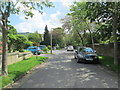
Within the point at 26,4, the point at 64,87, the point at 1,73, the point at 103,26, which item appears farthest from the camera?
the point at 103,26

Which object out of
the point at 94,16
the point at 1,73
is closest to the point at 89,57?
the point at 94,16

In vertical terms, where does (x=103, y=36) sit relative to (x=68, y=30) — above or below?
below

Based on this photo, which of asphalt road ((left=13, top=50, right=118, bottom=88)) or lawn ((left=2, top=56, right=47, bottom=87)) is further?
lawn ((left=2, top=56, right=47, bottom=87))

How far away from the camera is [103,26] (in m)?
13.0

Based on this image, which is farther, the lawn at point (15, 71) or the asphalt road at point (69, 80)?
the lawn at point (15, 71)

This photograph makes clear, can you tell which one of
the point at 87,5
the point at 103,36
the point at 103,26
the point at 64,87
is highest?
the point at 87,5

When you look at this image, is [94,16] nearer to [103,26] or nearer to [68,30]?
[103,26]

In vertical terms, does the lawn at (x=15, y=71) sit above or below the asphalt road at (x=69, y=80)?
above

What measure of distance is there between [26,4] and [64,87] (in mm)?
5473

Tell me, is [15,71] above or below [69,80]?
above

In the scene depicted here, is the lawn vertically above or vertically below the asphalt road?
above

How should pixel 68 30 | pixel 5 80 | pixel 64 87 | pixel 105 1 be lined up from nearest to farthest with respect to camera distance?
pixel 64 87
pixel 5 80
pixel 105 1
pixel 68 30

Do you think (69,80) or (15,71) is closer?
(69,80)

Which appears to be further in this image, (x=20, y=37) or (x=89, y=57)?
(x=20, y=37)
